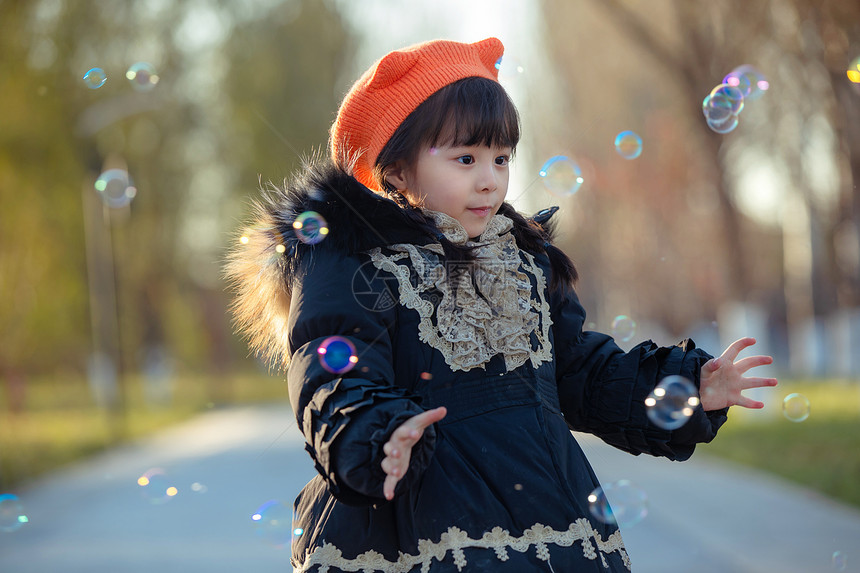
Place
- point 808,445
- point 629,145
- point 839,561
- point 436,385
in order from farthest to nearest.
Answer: point 808,445, point 839,561, point 629,145, point 436,385

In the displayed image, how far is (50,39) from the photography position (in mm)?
19188

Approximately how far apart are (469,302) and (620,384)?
47 cm

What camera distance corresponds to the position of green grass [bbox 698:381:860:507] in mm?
8352

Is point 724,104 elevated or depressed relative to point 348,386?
elevated

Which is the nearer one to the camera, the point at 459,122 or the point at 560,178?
the point at 459,122

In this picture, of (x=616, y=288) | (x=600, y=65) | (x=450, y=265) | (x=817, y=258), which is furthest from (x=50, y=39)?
(x=817, y=258)

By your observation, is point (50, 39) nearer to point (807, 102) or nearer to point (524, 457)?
point (807, 102)

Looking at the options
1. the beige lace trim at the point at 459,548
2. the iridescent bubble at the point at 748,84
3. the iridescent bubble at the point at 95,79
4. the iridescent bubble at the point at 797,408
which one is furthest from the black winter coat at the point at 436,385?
the iridescent bubble at the point at 748,84

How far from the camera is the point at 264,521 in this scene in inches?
130

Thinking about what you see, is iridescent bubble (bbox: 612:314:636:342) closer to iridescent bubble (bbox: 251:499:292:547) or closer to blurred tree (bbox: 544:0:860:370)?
iridescent bubble (bbox: 251:499:292:547)

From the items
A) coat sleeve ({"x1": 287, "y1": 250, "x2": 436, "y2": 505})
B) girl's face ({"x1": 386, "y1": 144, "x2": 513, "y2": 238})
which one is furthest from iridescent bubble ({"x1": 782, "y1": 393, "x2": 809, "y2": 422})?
coat sleeve ({"x1": 287, "y1": 250, "x2": 436, "y2": 505})

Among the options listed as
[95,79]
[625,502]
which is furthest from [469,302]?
[95,79]

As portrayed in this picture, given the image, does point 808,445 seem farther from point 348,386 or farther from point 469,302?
point 348,386

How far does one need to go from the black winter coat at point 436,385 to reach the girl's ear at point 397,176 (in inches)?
6.0
